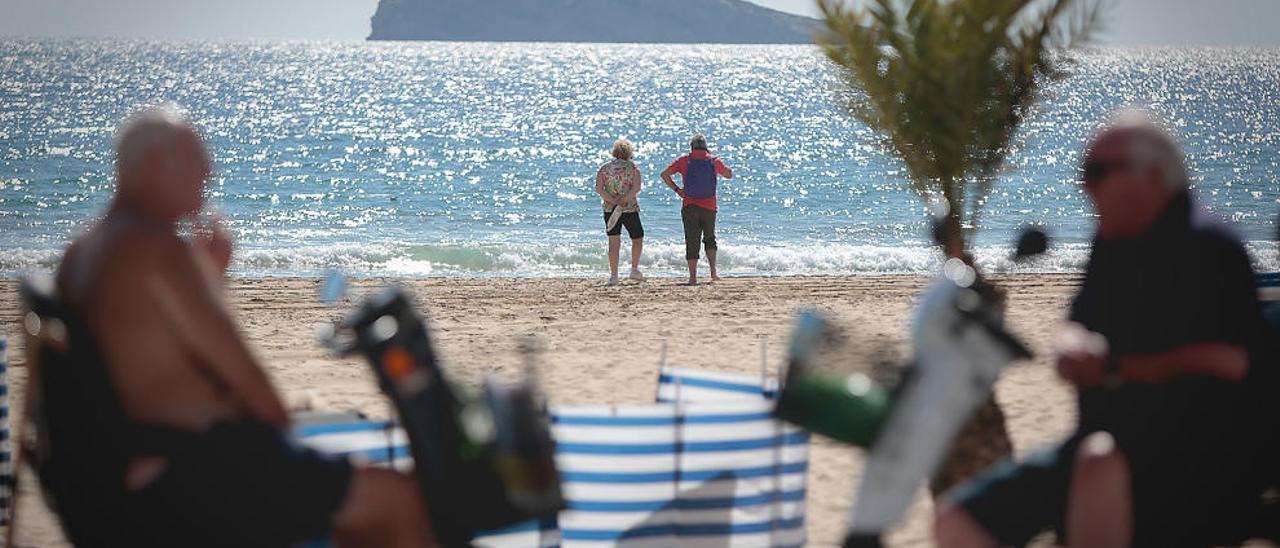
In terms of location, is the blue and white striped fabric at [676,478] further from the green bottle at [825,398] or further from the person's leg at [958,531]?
the green bottle at [825,398]

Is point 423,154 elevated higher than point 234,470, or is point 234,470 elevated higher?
point 423,154

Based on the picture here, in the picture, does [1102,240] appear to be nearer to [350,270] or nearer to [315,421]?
[315,421]

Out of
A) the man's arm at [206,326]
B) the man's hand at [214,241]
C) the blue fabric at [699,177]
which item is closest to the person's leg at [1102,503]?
the man's arm at [206,326]

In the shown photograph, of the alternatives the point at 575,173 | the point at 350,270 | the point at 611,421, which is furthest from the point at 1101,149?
the point at 575,173

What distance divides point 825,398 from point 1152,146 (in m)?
0.83

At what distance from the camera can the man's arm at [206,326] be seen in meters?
2.40

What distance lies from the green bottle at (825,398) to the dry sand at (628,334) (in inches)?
3.8

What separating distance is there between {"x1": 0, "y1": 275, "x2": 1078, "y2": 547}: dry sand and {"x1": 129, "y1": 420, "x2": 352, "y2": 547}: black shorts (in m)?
1.11

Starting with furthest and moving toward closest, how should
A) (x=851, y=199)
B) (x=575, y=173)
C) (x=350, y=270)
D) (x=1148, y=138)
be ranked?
(x=575, y=173) < (x=851, y=199) < (x=350, y=270) < (x=1148, y=138)

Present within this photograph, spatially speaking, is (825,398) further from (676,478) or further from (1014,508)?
(676,478)

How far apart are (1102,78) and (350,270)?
301 ft

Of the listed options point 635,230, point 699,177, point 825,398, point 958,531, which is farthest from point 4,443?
point 635,230

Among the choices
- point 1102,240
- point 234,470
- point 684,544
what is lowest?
point 684,544

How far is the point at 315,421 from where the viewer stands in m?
3.35
